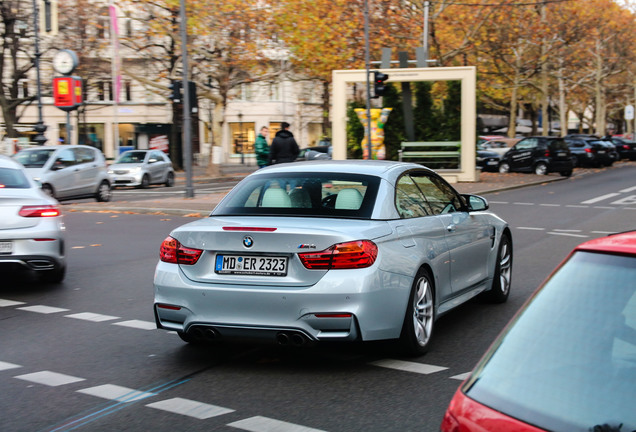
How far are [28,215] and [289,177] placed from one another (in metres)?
4.08

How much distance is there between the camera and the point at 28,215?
30.9 ft

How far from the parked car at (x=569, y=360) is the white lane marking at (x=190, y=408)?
2.66 meters

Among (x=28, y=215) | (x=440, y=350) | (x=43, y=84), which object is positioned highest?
(x=43, y=84)

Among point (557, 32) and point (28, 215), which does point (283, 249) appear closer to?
point (28, 215)

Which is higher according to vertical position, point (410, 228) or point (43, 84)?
point (43, 84)

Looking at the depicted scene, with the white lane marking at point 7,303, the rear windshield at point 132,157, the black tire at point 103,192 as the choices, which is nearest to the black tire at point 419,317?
the white lane marking at point 7,303

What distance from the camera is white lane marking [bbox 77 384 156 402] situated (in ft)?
17.1

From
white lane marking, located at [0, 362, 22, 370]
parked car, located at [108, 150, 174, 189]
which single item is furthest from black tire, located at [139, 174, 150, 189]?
white lane marking, located at [0, 362, 22, 370]

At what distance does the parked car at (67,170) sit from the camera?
877 inches

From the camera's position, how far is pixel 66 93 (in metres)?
30.1

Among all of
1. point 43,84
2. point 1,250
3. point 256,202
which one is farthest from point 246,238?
point 43,84

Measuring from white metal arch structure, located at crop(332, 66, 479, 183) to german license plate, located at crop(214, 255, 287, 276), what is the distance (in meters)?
24.7

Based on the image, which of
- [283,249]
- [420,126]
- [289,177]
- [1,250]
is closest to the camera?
[283,249]

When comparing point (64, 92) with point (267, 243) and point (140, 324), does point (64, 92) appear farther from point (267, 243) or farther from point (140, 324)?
point (267, 243)
